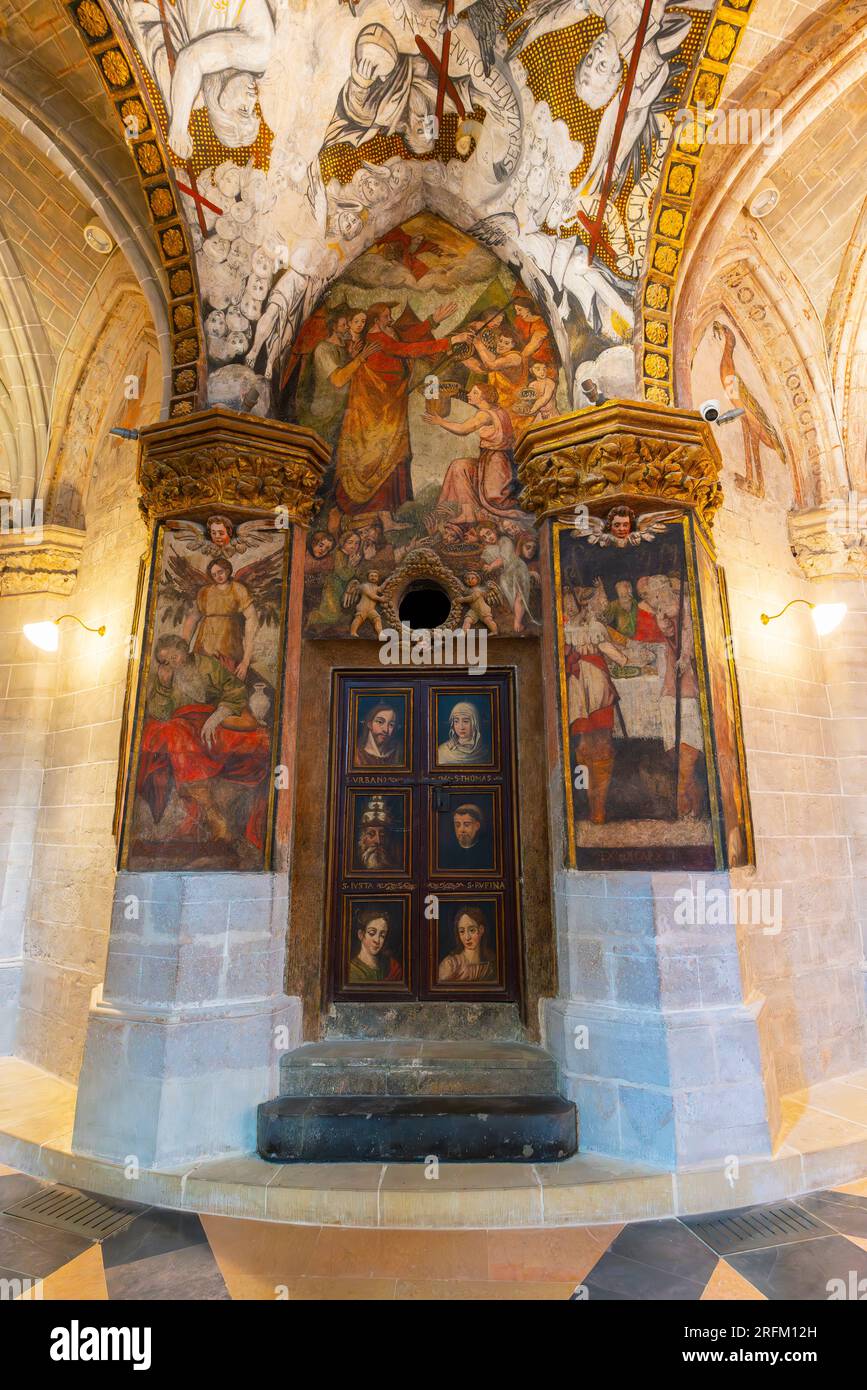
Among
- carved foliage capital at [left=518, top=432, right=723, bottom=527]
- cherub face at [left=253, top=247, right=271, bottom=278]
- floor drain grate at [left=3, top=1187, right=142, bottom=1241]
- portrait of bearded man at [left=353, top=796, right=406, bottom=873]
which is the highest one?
cherub face at [left=253, top=247, right=271, bottom=278]

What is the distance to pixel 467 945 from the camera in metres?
5.68

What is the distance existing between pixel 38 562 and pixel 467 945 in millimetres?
5650

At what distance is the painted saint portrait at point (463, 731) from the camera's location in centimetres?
597

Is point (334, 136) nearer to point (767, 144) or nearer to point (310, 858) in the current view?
point (767, 144)

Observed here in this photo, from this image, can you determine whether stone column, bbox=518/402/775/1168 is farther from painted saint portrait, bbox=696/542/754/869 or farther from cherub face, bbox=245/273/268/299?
cherub face, bbox=245/273/268/299

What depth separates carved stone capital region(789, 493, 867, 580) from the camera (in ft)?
24.2

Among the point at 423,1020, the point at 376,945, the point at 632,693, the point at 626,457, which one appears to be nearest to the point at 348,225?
the point at 626,457

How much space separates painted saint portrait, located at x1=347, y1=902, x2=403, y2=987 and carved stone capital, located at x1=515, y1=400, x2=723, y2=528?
132 inches

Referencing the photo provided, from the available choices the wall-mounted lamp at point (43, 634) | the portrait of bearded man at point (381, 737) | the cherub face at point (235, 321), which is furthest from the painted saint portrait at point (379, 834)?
the cherub face at point (235, 321)

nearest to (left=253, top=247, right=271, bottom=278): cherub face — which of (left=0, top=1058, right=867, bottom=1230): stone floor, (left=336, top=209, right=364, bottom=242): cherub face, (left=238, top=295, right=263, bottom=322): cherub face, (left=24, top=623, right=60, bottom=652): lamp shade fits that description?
(left=238, top=295, right=263, bottom=322): cherub face

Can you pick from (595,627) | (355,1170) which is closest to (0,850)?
(355,1170)

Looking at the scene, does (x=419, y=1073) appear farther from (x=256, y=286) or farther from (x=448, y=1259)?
(x=256, y=286)

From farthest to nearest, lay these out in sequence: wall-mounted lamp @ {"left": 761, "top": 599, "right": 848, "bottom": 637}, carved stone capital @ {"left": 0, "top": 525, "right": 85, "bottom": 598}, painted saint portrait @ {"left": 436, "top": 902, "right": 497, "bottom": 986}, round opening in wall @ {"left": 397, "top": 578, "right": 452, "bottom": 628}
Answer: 1. carved stone capital @ {"left": 0, "top": 525, "right": 85, "bottom": 598}
2. wall-mounted lamp @ {"left": 761, "top": 599, "right": 848, "bottom": 637}
3. round opening in wall @ {"left": 397, "top": 578, "right": 452, "bottom": 628}
4. painted saint portrait @ {"left": 436, "top": 902, "right": 497, "bottom": 986}

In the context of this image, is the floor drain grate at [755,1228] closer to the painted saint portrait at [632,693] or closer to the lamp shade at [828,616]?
the painted saint portrait at [632,693]
